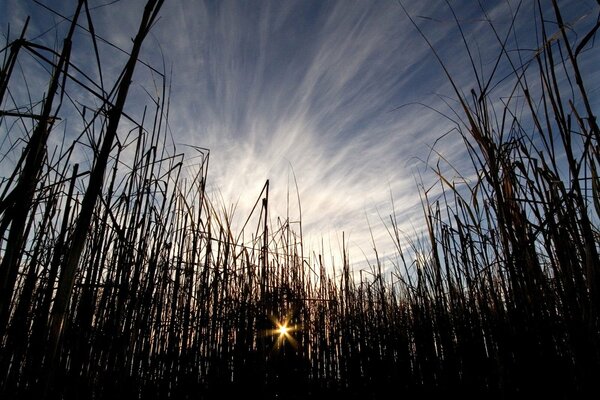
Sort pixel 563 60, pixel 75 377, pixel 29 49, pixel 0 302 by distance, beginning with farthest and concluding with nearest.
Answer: pixel 75 377 → pixel 563 60 → pixel 29 49 → pixel 0 302

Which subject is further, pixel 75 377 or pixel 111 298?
Answer: pixel 111 298

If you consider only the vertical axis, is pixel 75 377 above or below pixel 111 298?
below

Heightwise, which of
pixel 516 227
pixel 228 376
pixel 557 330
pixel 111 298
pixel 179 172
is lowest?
pixel 228 376

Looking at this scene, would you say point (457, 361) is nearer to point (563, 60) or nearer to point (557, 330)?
point (557, 330)

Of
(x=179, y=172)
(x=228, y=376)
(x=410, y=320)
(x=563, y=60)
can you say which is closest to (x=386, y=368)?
(x=410, y=320)

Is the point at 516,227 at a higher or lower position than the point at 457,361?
higher

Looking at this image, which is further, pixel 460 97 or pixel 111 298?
pixel 111 298

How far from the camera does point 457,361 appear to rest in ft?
6.49

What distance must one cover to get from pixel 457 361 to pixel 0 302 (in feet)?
7.02

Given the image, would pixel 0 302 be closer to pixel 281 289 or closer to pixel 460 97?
pixel 460 97

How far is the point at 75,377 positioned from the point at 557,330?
1.85m

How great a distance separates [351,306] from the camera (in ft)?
9.33

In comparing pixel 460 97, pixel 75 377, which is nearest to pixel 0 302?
pixel 75 377

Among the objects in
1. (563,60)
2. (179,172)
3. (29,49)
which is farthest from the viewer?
(179,172)
